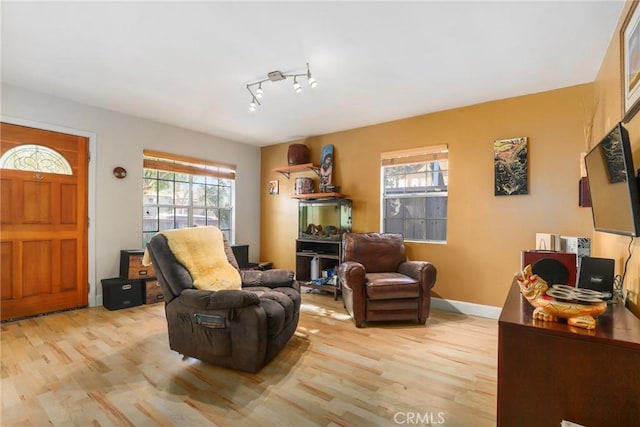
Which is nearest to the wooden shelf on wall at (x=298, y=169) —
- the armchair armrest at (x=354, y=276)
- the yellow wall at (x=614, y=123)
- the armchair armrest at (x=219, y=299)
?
the armchair armrest at (x=354, y=276)

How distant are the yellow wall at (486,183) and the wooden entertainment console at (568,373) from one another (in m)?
2.01

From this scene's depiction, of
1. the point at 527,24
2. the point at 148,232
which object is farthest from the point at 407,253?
the point at 148,232

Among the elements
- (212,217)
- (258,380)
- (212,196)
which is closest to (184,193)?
(212,196)

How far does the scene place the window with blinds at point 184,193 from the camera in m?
4.10

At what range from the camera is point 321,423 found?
159 centimetres

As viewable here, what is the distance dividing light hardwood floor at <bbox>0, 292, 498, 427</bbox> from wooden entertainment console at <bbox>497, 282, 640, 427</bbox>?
1.91 ft

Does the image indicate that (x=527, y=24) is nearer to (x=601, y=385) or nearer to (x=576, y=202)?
(x=576, y=202)

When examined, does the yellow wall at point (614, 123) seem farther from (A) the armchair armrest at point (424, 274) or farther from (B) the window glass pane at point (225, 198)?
(B) the window glass pane at point (225, 198)

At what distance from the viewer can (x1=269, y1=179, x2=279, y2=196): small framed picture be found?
519 centimetres

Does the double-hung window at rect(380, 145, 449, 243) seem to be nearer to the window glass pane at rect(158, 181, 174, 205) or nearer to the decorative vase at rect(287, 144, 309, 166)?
the decorative vase at rect(287, 144, 309, 166)

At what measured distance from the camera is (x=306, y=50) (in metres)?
2.29

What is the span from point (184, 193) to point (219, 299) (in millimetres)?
2940

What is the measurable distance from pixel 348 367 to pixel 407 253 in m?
1.99

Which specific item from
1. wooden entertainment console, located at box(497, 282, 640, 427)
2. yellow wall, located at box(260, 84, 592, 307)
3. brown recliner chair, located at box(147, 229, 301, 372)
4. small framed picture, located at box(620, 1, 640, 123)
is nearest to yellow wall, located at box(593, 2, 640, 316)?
small framed picture, located at box(620, 1, 640, 123)
